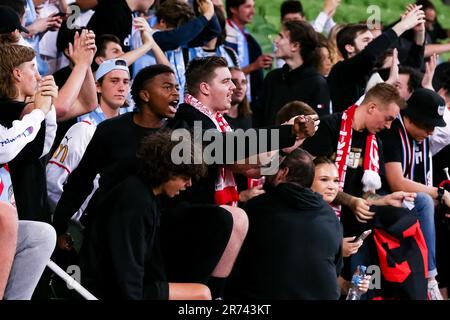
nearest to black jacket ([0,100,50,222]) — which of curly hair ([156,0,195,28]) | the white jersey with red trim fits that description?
the white jersey with red trim

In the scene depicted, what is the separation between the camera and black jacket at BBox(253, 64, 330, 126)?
8.86 m

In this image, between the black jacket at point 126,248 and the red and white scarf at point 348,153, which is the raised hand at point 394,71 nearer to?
the red and white scarf at point 348,153

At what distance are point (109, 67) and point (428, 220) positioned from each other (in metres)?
2.55

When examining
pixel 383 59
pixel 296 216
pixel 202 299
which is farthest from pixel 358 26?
pixel 202 299

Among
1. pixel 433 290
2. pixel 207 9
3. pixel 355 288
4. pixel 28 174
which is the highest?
pixel 207 9

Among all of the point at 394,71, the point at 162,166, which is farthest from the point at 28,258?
the point at 394,71

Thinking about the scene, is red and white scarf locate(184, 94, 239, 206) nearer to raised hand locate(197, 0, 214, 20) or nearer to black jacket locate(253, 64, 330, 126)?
black jacket locate(253, 64, 330, 126)

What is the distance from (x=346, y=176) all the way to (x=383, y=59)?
6.81 ft

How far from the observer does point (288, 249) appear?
6.43 m

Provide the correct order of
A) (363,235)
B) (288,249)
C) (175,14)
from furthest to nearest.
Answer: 1. (175,14)
2. (363,235)
3. (288,249)

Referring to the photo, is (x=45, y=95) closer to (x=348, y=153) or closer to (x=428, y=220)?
(x=348, y=153)

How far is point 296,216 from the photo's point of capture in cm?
649

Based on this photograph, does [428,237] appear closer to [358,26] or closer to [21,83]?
[358,26]

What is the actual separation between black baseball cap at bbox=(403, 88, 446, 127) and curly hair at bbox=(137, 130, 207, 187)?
2.81 meters
